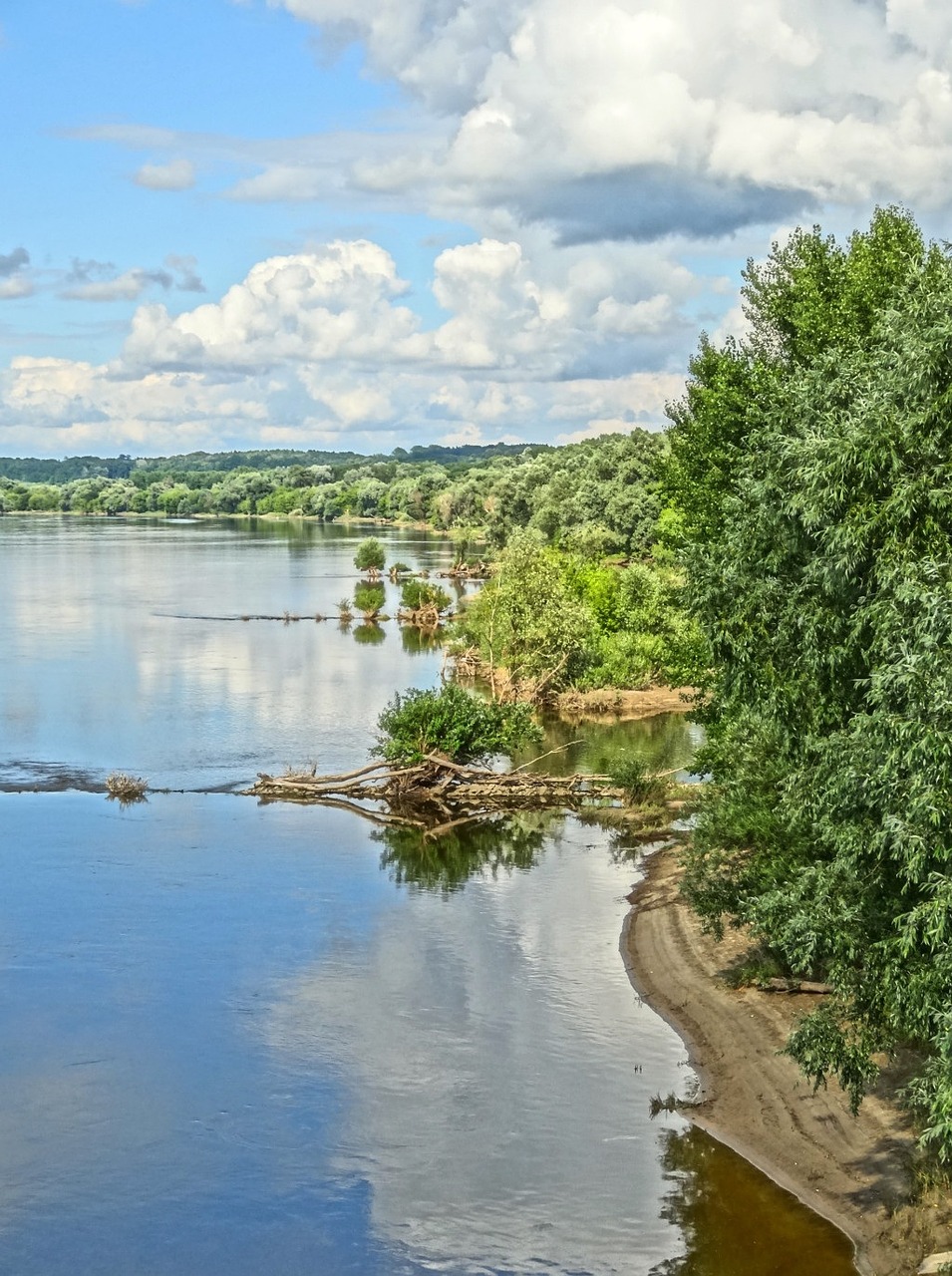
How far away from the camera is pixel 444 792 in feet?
149

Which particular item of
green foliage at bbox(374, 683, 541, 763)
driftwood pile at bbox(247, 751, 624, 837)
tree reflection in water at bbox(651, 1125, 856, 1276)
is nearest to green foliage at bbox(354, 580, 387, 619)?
driftwood pile at bbox(247, 751, 624, 837)

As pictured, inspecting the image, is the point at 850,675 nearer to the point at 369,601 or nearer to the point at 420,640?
the point at 420,640

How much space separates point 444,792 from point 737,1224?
26063 millimetres

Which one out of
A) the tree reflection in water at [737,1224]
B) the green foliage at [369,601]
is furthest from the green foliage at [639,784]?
the green foliage at [369,601]

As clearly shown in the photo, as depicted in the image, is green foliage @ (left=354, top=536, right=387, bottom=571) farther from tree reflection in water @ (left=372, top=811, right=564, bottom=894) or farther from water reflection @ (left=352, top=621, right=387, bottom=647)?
tree reflection in water @ (left=372, top=811, right=564, bottom=894)

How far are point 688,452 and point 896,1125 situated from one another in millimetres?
19335

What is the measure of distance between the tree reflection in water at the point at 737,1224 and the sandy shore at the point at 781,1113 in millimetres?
279

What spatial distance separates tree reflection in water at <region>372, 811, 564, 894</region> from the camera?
3869 centimetres

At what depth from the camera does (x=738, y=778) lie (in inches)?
1114

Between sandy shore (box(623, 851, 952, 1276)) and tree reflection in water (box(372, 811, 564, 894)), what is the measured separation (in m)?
8.10

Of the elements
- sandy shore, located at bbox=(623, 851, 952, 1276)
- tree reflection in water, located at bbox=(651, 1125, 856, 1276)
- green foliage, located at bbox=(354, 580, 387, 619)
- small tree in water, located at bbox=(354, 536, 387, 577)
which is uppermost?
small tree in water, located at bbox=(354, 536, 387, 577)

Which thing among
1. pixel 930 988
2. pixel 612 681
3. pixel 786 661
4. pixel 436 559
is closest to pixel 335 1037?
pixel 786 661

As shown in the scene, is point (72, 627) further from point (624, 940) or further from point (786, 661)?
point (786, 661)

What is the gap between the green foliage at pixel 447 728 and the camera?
44.9m
